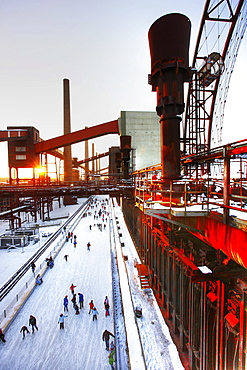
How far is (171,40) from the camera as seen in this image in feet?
18.3

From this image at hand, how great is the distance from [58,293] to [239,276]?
10697mm

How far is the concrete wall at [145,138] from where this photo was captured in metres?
35.5

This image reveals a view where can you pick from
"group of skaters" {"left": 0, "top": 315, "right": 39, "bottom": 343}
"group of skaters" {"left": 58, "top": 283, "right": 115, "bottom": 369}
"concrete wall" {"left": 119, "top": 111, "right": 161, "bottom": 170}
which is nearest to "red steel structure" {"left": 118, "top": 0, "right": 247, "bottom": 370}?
"group of skaters" {"left": 58, "top": 283, "right": 115, "bottom": 369}

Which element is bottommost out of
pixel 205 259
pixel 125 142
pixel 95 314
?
pixel 95 314

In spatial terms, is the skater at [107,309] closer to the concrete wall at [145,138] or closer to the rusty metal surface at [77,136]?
the concrete wall at [145,138]

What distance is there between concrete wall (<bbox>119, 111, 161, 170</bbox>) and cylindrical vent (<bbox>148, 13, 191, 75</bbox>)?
2971cm

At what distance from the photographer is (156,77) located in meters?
6.00

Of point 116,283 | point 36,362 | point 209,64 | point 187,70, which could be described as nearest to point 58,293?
point 116,283

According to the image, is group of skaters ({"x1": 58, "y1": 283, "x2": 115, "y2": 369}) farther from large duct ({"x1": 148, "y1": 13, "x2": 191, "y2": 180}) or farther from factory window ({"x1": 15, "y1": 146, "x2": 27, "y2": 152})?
factory window ({"x1": 15, "y1": 146, "x2": 27, "y2": 152})

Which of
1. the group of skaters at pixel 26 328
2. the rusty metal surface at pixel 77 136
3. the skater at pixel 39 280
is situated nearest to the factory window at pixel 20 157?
the rusty metal surface at pixel 77 136

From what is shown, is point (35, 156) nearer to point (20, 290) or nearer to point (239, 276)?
point (20, 290)

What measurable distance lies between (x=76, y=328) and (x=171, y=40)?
38.0 ft

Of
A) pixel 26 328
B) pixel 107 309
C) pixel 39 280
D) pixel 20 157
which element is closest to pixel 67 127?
pixel 20 157

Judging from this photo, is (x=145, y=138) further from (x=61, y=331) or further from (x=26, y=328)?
(x=26, y=328)
